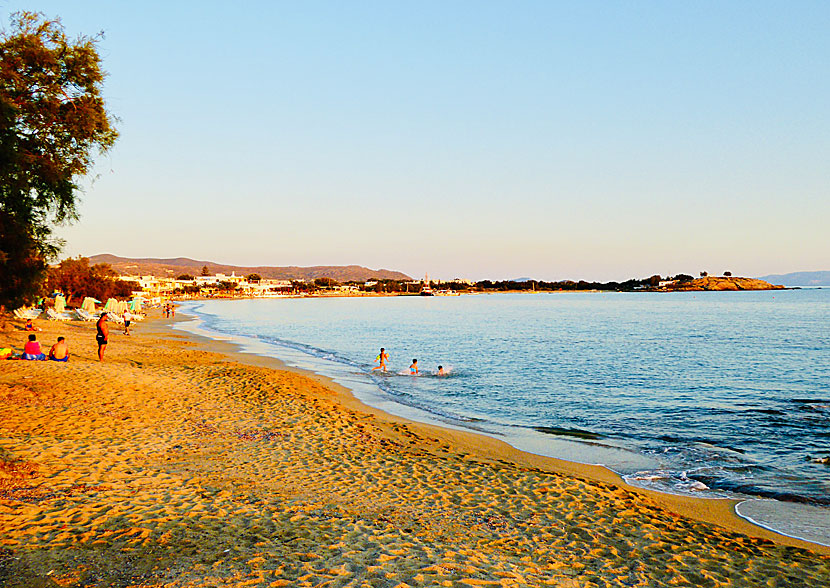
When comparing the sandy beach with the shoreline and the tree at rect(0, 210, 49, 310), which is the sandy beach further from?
the tree at rect(0, 210, 49, 310)

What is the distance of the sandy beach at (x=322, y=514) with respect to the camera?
6355 millimetres

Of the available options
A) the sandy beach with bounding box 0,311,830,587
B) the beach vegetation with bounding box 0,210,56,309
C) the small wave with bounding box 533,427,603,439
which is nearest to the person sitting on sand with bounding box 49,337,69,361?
A: the beach vegetation with bounding box 0,210,56,309

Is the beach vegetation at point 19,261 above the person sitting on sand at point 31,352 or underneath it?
above

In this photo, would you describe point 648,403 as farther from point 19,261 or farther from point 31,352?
point 31,352

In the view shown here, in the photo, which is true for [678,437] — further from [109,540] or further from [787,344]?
[787,344]

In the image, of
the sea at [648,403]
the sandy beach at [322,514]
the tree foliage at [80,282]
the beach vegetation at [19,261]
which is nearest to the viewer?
the sandy beach at [322,514]

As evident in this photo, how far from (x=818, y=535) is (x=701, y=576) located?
3.45m

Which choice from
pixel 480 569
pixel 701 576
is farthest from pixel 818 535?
pixel 480 569

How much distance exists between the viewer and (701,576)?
691 cm

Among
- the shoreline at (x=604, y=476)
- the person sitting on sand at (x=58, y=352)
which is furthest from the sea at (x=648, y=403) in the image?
the person sitting on sand at (x=58, y=352)

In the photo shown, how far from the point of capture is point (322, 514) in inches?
323

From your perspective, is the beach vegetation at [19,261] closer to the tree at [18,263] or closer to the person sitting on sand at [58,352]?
the tree at [18,263]

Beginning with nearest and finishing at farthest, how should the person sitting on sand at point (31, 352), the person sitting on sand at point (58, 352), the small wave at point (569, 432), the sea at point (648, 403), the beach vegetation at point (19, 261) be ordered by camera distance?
the sea at point (648, 403) < the beach vegetation at point (19, 261) < the small wave at point (569, 432) < the person sitting on sand at point (31, 352) < the person sitting on sand at point (58, 352)

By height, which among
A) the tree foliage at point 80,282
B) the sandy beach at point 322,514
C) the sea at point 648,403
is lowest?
the sea at point 648,403
